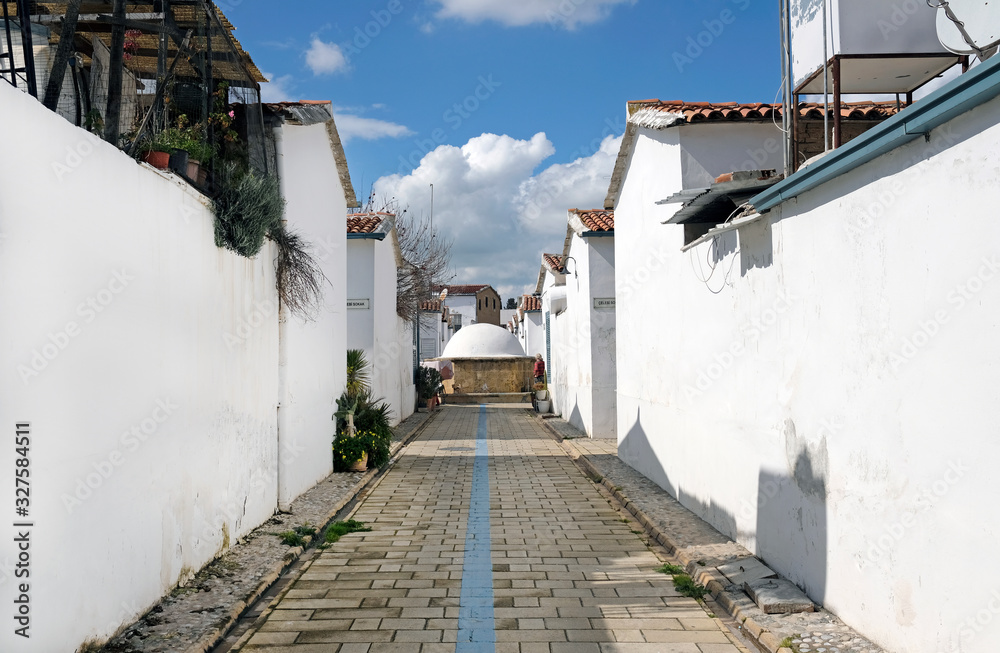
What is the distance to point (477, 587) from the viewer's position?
6270 mm

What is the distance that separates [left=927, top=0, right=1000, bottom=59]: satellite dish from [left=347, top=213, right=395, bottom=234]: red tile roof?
1397cm

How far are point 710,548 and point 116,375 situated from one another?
5.30 m

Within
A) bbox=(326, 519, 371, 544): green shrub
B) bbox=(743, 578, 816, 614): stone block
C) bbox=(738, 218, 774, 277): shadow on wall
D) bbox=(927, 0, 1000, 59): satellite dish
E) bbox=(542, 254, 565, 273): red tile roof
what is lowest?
bbox=(326, 519, 371, 544): green shrub

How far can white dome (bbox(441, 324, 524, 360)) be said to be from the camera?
3525cm

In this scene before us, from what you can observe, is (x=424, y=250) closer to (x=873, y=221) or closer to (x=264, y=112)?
(x=264, y=112)

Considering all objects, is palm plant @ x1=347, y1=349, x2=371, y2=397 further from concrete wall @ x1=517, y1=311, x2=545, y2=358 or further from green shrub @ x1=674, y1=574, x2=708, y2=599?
concrete wall @ x1=517, y1=311, x2=545, y2=358

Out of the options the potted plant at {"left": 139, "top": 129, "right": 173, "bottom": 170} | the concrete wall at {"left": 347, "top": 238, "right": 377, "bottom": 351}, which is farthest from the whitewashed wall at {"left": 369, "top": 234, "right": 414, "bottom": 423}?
the potted plant at {"left": 139, "top": 129, "right": 173, "bottom": 170}

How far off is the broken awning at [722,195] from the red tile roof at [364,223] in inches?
435

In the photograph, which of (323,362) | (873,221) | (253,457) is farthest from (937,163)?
(323,362)

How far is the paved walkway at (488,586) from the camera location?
5074 millimetres

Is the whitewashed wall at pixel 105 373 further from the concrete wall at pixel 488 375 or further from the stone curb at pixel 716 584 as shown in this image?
the concrete wall at pixel 488 375

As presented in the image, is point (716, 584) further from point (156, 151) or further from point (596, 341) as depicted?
point (596, 341)

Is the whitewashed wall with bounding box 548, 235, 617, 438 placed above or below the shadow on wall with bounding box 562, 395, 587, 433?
above

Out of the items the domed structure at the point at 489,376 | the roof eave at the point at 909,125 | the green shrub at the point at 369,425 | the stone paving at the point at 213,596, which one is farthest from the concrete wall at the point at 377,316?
the roof eave at the point at 909,125
